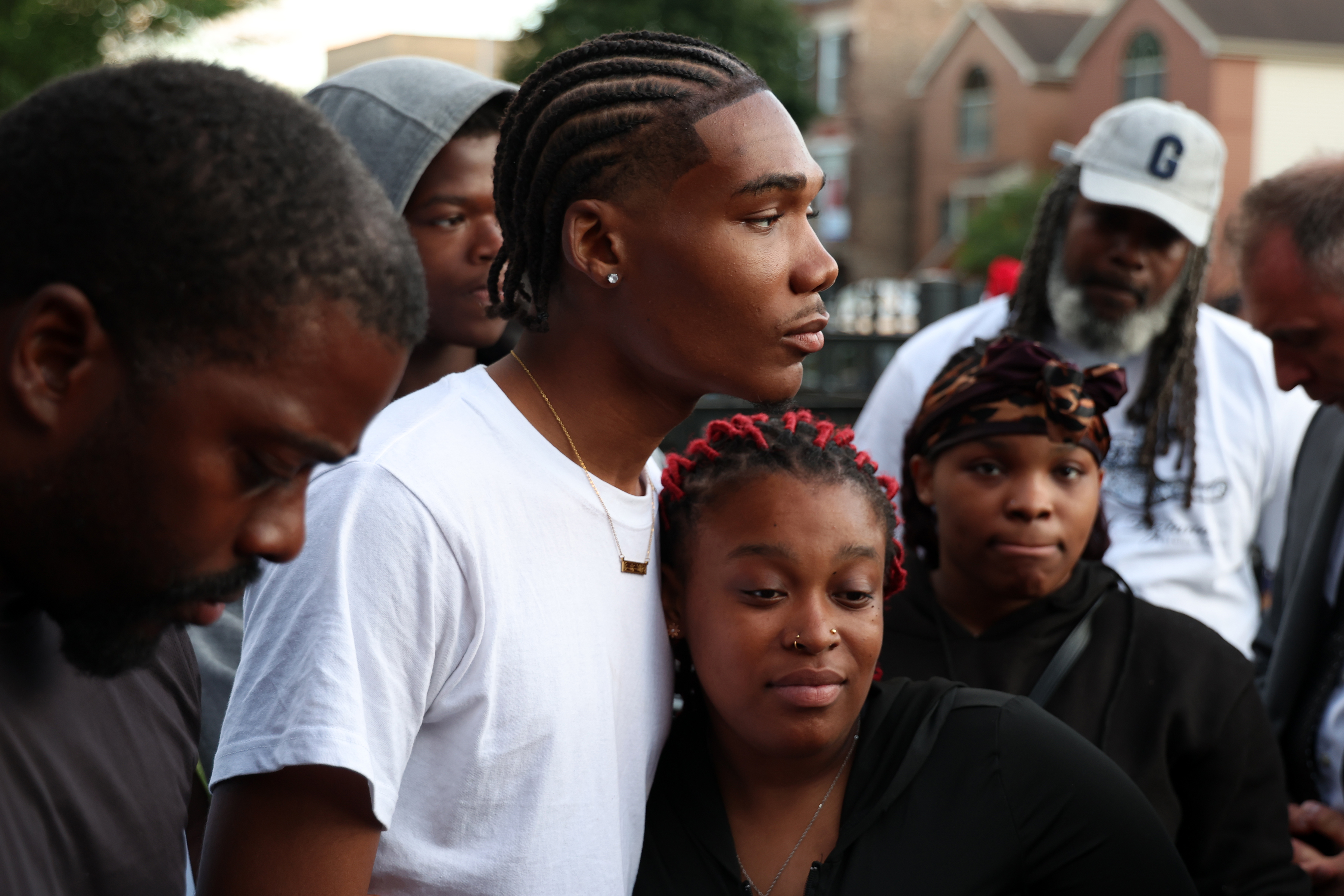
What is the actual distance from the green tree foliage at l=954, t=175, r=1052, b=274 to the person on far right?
24541mm

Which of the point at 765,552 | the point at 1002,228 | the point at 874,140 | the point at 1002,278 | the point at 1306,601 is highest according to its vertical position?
the point at 765,552

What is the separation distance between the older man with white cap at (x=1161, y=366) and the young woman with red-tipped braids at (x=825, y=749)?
1603 millimetres

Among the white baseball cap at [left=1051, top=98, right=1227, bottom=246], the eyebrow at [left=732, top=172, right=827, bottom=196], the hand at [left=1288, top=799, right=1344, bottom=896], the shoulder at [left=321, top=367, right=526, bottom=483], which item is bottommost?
the hand at [left=1288, top=799, right=1344, bottom=896]

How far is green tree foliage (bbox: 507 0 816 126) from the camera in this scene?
84.1ft

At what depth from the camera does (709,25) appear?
87.9 ft

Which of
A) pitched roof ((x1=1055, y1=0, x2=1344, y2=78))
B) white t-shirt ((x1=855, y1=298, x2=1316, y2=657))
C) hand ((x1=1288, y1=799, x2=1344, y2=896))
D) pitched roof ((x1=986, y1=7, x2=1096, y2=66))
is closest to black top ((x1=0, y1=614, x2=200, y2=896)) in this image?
hand ((x1=1288, y1=799, x2=1344, y2=896))

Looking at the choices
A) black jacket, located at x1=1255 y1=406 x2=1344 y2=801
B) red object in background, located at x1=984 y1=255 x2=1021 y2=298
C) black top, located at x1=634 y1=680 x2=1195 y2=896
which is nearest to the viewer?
black top, located at x1=634 y1=680 x2=1195 y2=896

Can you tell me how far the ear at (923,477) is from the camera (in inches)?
117

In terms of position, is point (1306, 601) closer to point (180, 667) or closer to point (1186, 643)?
point (1186, 643)

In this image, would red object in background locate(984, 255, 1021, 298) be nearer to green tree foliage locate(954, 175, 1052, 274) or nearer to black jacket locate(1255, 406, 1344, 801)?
black jacket locate(1255, 406, 1344, 801)

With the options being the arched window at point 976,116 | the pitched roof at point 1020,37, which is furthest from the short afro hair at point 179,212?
the arched window at point 976,116

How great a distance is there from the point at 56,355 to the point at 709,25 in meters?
27.1

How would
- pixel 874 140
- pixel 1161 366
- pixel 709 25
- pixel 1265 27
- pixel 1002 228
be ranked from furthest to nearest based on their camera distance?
1. pixel 874 140
2. pixel 1002 228
3. pixel 1265 27
4. pixel 709 25
5. pixel 1161 366

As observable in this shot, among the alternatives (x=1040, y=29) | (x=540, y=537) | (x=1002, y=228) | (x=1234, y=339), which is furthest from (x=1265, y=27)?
(x=540, y=537)
